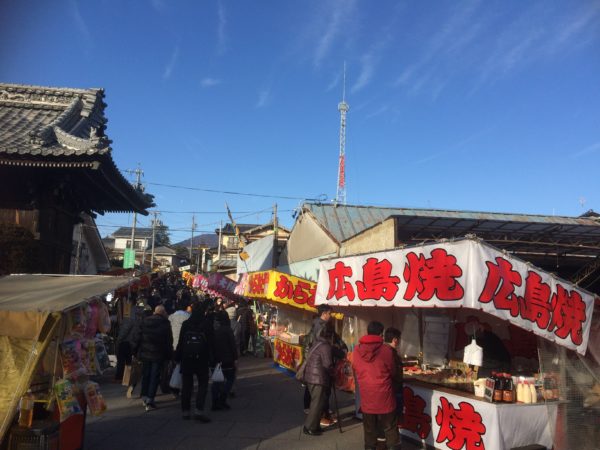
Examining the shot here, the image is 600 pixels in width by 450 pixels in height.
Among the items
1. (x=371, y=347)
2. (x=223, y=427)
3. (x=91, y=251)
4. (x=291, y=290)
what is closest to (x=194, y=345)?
(x=223, y=427)

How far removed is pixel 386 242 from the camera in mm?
13320

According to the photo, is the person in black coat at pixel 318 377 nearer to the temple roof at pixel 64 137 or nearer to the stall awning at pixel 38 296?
the stall awning at pixel 38 296

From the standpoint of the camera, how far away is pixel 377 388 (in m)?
5.76

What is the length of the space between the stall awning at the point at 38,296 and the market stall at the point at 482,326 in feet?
13.0

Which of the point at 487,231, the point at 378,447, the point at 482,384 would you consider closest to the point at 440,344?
the point at 482,384

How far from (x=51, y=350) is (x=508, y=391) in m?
5.80

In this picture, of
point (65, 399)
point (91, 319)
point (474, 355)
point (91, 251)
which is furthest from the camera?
point (91, 251)

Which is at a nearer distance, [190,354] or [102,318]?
[102,318]

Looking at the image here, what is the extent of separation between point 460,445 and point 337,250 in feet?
33.3

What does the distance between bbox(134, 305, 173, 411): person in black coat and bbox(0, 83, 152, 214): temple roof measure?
3.09m

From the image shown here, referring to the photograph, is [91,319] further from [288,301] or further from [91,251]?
[91,251]

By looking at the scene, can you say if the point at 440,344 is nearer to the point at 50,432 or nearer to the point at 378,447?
the point at 378,447

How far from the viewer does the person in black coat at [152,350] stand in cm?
827

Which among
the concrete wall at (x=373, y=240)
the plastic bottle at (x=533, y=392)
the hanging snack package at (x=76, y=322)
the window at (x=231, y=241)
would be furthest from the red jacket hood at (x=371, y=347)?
the window at (x=231, y=241)
